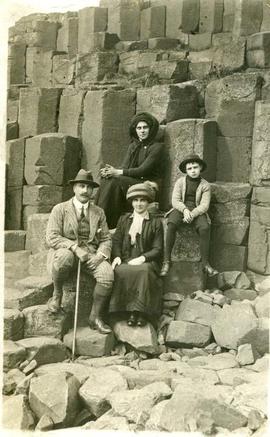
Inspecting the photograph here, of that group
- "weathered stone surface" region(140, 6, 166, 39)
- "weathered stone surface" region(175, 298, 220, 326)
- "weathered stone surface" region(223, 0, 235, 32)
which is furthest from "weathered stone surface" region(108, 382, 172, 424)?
"weathered stone surface" region(140, 6, 166, 39)

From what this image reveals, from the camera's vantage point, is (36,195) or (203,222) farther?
(36,195)

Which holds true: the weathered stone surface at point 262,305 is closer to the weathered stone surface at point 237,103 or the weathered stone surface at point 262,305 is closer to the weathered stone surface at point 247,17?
the weathered stone surface at point 237,103

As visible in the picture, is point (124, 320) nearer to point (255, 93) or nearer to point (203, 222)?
point (203, 222)

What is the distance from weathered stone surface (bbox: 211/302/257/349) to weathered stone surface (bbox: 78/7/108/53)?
9.07 m

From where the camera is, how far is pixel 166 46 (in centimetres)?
1268

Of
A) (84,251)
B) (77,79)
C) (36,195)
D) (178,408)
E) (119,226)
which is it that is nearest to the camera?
(178,408)

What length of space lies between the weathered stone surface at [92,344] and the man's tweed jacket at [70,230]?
0.88 metres

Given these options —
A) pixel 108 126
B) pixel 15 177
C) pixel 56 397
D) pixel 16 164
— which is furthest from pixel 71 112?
pixel 56 397

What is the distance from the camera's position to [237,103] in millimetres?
8031

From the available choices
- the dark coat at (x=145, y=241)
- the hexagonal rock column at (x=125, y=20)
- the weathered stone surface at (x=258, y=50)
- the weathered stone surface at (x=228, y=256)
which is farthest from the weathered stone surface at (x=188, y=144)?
the hexagonal rock column at (x=125, y=20)

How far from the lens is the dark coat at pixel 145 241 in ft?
21.9

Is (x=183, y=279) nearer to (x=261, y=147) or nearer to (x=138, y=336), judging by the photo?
(x=138, y=336)

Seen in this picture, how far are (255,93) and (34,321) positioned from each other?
4.46 metres

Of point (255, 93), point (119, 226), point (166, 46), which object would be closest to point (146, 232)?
point (119, 226)
